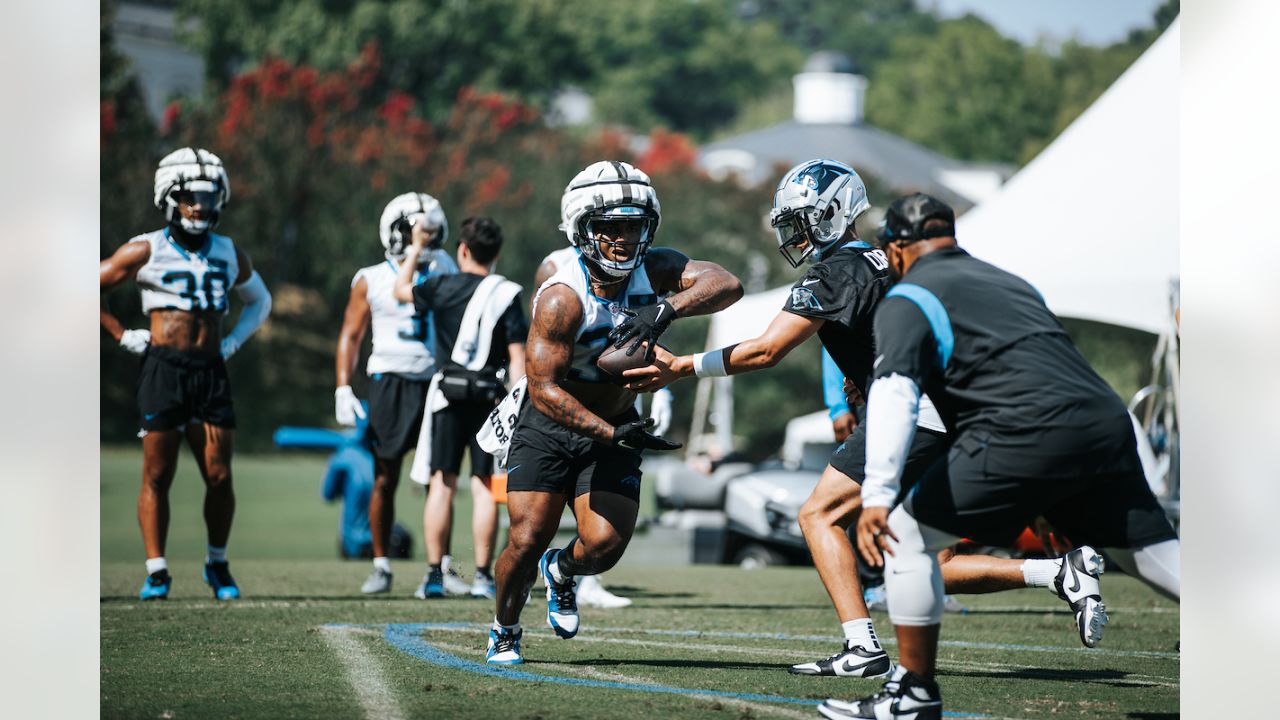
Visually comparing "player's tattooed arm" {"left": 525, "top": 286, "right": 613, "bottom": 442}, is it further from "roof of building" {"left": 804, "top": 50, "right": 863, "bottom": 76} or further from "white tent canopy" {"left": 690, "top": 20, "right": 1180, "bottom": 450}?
"roof of building" {"left": 804, "top": 50, "right": 863, "bottom": 76}

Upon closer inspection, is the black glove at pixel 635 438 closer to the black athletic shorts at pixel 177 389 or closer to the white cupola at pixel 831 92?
the black athletic shorts at pixel 177 389

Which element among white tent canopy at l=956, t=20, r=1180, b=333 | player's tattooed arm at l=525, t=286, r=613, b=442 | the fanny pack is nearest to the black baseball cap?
player's tattooed arm at l=525, t=286, r=613, b=442

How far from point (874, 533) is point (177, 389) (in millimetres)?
5037

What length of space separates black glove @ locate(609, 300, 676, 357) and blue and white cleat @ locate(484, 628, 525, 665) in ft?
4.37

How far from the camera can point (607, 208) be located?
241 inches

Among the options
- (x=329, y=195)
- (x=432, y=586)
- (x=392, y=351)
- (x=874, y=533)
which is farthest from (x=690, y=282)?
(x=329, y=195)

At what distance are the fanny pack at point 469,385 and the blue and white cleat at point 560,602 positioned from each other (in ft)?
9.06

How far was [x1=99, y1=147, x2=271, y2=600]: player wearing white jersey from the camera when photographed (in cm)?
862

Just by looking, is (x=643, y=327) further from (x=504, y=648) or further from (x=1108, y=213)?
(x=1108, y=213)
